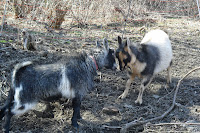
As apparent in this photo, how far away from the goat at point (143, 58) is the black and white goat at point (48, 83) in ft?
2.85

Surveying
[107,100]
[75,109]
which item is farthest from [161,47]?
[75,109]

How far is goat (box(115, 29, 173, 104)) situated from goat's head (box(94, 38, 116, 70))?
29 centimetres

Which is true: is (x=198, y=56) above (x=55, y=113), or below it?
above

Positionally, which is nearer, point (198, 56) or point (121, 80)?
point (121, 80)

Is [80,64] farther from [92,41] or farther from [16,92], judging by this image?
[92,41]

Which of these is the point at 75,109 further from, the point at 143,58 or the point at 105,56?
the point at 143,58

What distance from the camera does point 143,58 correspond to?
17.2 feet

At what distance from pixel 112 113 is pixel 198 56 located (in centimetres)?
533

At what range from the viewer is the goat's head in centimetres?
476

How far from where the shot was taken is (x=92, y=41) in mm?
8953

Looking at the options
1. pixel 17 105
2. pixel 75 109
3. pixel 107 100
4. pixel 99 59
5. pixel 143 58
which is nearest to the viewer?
pixel 17 105

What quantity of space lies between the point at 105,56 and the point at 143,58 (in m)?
0.98

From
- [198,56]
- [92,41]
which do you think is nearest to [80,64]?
[92,41]

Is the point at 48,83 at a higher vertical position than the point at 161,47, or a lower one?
lower
